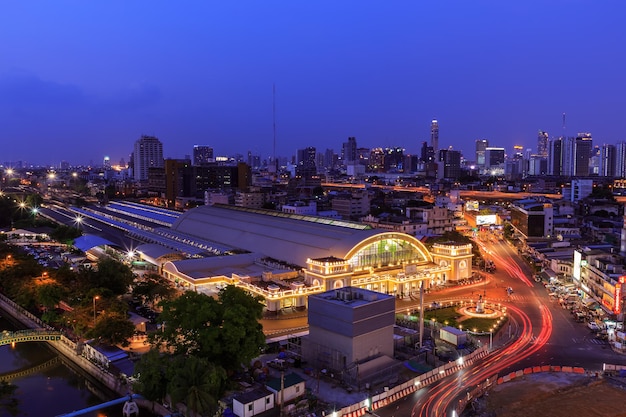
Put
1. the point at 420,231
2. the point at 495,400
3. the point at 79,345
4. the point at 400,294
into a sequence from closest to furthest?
1. the point at 495,400
2. the point at 79,345
3. the point at 400,294
4. the point at 420,231

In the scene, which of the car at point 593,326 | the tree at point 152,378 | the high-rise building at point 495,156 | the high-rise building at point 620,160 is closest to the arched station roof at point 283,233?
the car at point 593,326

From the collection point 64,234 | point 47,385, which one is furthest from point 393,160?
point 47,385

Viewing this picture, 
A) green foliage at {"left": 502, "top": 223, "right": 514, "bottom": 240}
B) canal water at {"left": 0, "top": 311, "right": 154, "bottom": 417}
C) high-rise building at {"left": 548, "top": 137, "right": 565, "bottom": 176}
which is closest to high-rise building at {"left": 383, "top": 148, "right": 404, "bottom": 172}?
high-rise building at {"left": 548, "top": 137, "right": 565, "bottom": 176}

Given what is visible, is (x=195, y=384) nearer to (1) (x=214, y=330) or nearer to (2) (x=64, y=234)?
(1) (x=214, y=330)

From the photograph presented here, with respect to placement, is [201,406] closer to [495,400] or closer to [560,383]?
[495,400]

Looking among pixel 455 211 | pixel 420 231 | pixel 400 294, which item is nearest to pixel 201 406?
pixel 400 294

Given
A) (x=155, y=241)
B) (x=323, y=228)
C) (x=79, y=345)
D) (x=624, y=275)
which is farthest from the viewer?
(x=155, y=241)

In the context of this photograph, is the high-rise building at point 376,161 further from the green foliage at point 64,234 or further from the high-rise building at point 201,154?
the green foliage at point 64,234
